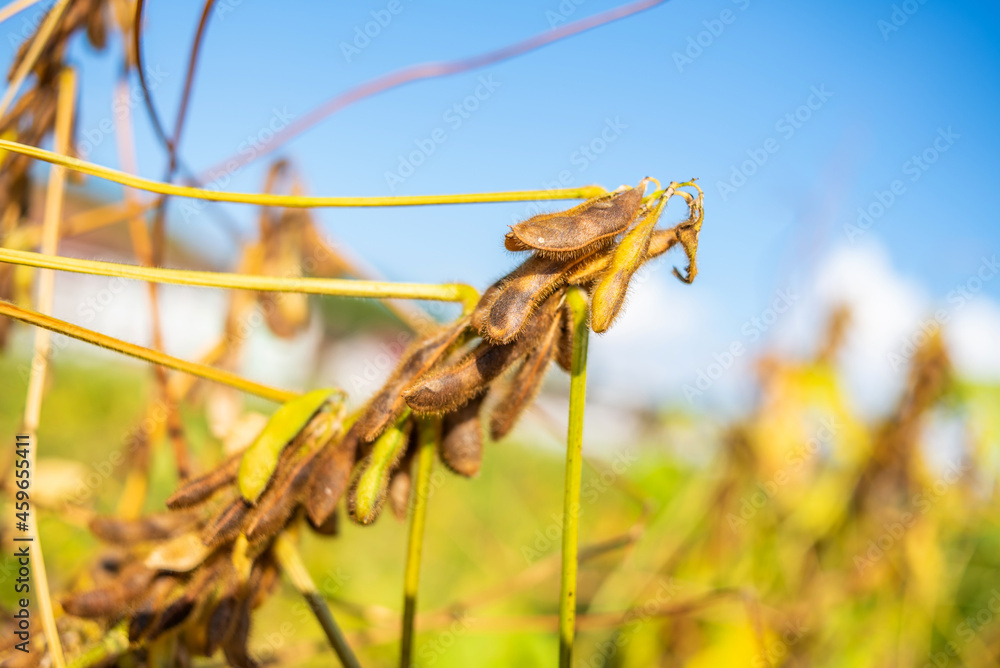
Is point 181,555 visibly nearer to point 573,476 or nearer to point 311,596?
point 311,596

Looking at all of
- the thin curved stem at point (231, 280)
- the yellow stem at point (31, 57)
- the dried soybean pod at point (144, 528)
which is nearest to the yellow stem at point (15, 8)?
the yellow stem at point (31, 57)

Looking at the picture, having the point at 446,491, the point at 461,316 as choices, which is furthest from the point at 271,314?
the point at 446,491

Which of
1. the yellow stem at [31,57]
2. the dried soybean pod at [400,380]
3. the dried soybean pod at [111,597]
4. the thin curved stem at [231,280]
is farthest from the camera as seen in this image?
the yellow stem at [31,57]

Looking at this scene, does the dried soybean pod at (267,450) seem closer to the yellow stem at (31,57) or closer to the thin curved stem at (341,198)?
the thin curved stem at (341,198)

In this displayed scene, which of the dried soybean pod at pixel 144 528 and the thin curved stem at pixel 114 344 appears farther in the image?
the dried soybean pod at pixel 144 528

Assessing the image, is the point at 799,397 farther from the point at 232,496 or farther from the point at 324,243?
the point at 232,496

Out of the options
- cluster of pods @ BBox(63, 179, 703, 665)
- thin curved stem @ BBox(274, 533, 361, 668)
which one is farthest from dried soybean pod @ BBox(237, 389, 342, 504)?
thin curved stem @ BBox(274, 533, 361, 668)

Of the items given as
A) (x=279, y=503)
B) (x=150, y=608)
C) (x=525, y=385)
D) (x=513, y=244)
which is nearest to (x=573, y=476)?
(x=525, y=385)

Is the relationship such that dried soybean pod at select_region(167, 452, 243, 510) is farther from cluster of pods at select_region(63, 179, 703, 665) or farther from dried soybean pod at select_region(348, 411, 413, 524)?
dried soybean pod at select_region(348, 411, 413, 524)
